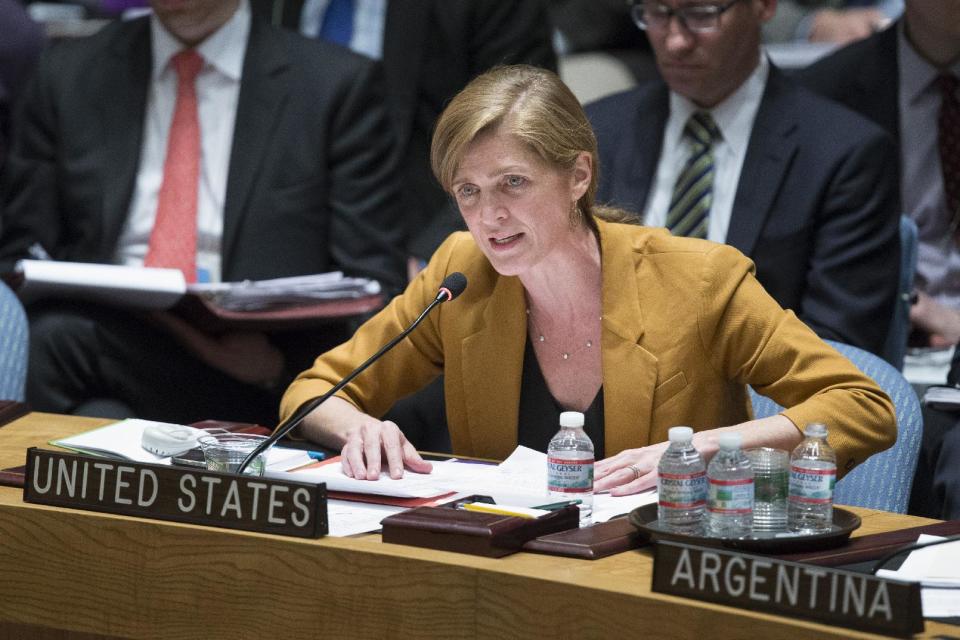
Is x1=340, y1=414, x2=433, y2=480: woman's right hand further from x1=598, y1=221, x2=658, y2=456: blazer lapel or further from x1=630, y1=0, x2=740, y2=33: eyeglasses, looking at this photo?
x1=630, y1=0, x2=740, y2=33: eyeglasses

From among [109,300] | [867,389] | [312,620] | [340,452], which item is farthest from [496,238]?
[109,300]

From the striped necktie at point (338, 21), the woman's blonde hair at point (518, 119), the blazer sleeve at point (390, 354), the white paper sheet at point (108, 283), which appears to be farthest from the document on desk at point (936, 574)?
the striped necktie at point (338, 21)

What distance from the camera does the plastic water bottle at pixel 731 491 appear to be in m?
1.75

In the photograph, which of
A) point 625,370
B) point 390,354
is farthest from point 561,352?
point 390,354

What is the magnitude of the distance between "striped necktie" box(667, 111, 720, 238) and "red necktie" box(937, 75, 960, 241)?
67cm

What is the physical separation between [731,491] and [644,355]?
66cm

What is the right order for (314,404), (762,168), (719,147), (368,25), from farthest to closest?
(368,25) → (719,147) → (762,168) → (314,404)

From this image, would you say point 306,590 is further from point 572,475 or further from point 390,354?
point 390,354

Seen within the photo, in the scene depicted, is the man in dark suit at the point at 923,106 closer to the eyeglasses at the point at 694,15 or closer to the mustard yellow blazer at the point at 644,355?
the eyeglasses at the point at 694,15

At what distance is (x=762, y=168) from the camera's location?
3.36 metres

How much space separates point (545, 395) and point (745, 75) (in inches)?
53.3

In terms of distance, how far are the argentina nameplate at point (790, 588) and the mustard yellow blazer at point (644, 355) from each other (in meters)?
0.66

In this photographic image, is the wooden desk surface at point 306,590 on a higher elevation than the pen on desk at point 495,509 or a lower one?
lower

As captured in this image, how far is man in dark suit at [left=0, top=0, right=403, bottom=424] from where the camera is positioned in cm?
350
